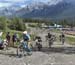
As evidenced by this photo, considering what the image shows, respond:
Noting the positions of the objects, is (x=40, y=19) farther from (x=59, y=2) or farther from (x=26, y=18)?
(x=59, y=2)

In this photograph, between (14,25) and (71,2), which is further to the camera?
(14,25)

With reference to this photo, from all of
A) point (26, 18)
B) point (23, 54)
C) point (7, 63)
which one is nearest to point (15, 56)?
point (23, 54)

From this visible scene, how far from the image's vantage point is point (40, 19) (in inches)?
4252

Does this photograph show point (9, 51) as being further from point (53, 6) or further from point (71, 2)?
point (53, 6)

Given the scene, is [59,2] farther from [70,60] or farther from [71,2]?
[70,60]

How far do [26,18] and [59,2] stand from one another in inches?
854

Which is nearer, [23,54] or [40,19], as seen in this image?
[23,54]

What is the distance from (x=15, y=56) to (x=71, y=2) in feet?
160

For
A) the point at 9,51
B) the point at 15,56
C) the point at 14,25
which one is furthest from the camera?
the point at 14,25

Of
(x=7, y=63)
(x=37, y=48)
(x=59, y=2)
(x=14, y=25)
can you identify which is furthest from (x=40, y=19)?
(x=7, y=63)

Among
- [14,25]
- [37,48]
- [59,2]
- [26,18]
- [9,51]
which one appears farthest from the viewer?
[26,18]

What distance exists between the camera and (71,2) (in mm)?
69688

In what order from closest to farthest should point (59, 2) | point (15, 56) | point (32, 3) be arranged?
1. point (15, 56)
2. point (59, 2)
3. point (32, 3)

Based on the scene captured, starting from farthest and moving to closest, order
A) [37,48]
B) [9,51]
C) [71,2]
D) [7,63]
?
1. [71,2]
2. [37,48]
3. [9,51]
4. [7,63]
